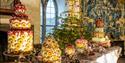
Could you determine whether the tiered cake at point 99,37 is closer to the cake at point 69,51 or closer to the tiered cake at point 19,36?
the cake at point 69,51

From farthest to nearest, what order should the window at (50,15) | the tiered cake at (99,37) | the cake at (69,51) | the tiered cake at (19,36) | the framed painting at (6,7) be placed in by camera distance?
the window at (50,15)
the tiered cake at (99,37)
the framed painting at (6,7)
the cake at (69,51)
the tiered cake at (19,36)

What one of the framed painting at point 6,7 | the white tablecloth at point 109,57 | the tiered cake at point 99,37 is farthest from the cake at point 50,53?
the tiered cake at point 99,37

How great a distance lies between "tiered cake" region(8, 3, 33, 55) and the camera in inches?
75.0

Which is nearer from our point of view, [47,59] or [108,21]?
[47,59]

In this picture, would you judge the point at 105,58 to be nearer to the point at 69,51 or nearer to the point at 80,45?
the point at 80,45

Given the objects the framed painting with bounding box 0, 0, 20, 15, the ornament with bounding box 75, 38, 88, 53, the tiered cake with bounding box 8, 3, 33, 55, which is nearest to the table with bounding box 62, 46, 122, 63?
the ornament with bounding box 75, 38, 88, 53

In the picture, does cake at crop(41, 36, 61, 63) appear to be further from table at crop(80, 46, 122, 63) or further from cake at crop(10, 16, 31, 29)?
table at crop(80, 46, 122, 63)

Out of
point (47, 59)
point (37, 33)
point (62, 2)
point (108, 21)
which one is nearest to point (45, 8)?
point (62, 2)

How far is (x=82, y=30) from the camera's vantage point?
387cm

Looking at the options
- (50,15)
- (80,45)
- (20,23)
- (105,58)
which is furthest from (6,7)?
(50,15)

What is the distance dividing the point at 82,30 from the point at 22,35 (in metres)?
2.04

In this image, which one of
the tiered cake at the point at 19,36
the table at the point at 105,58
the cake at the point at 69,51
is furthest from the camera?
the table at the point at 105,58

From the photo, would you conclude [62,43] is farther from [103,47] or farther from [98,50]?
[103,47]

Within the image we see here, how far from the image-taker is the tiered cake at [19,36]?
6.25 feet
